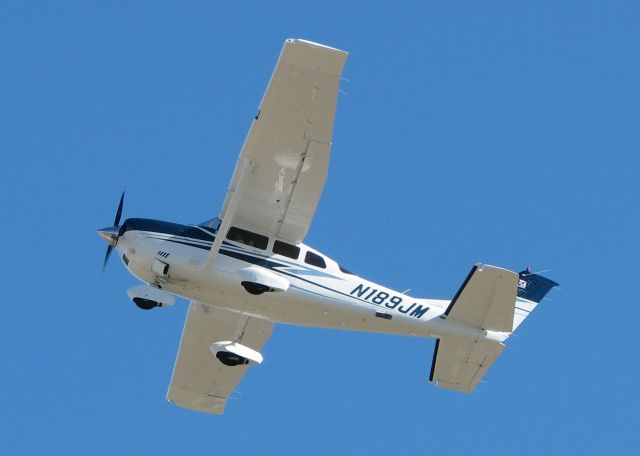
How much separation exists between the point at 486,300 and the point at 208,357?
19.6 ft

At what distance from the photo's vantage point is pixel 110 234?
19828mm

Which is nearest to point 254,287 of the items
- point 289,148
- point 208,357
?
point 289,148

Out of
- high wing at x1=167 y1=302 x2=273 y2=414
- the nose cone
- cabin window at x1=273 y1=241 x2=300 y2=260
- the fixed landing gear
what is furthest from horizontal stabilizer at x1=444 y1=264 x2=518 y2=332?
the nose cone

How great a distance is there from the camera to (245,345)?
22094mm

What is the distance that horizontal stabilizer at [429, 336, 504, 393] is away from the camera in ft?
65.6

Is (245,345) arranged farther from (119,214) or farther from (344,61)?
(344,61)

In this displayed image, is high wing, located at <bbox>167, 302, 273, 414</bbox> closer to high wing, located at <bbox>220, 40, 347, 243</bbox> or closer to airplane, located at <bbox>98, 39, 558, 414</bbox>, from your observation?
airplane, located at <bbox>98, 39, 558, 414</bbox>

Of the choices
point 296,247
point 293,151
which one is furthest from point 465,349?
point 293,151

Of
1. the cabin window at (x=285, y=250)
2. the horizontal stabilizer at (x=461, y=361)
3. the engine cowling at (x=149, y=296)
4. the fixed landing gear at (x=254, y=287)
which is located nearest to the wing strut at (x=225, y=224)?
the fixed landing gear at (x=254, y=287)

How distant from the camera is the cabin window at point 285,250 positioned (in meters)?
20.0

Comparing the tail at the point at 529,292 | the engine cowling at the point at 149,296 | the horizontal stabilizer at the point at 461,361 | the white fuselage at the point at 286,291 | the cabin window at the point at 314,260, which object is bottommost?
the engine cowling at the point at 149,296

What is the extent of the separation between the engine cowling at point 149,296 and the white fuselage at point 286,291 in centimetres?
36

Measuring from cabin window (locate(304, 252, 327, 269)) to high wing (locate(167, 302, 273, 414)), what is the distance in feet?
7.28

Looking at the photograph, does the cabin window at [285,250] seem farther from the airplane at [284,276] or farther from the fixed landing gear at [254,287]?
the fixed landing gear at [254,287]
